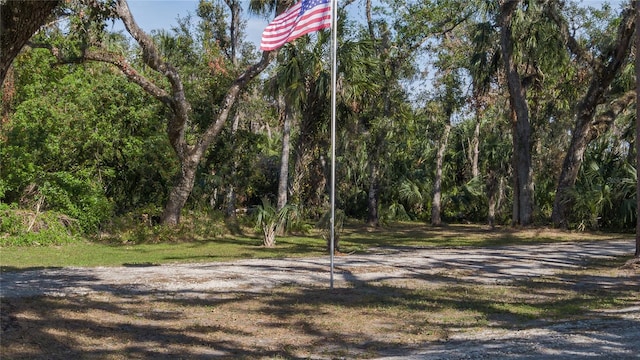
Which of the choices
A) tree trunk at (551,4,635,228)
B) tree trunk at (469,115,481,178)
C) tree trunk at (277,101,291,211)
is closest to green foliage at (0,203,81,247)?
tree trunk at (277,101,291,211)

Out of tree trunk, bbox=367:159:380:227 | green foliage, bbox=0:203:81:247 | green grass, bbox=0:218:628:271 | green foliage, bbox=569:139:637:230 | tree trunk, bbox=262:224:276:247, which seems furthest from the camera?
tree trunk, bbox=367:159:380:227

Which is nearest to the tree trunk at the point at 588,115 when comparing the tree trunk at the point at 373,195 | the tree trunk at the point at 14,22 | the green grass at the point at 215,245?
the green grass at the point at 215,245

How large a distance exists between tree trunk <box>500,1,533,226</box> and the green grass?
4.59 feet

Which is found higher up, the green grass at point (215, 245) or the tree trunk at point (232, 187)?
the tree trunk at point (232, 187)

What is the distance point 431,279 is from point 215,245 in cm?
946

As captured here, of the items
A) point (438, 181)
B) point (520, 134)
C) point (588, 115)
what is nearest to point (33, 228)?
point (520, 134)

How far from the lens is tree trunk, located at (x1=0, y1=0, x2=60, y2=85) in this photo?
26.4 feet

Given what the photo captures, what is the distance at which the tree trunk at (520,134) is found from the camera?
96.5 feet

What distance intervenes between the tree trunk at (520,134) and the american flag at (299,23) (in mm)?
17098

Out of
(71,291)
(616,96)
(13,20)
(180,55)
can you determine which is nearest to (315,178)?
(180,55)

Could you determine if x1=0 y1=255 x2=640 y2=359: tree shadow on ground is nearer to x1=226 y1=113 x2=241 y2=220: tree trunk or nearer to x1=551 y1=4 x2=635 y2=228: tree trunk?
x1=551 y1=4 x2=635 y2=228: tree trunk

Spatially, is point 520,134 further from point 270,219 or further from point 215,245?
point 215,245

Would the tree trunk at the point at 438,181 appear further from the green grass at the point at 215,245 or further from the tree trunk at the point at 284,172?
the tree trunk at the point at 284,172

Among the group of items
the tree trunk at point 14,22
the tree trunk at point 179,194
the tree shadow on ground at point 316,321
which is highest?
the tree trunk at point 14,22
